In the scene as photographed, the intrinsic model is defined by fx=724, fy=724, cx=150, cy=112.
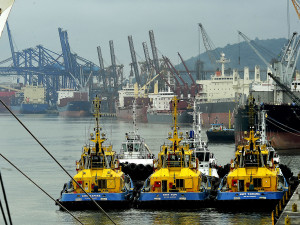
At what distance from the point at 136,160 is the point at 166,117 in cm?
13711

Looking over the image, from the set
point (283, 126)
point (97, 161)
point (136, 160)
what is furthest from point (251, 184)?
point (283, 126)

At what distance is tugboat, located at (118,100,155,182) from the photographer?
4641cm

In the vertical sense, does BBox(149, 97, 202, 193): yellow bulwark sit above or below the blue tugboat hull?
above

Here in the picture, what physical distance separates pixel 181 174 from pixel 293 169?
26.6 m

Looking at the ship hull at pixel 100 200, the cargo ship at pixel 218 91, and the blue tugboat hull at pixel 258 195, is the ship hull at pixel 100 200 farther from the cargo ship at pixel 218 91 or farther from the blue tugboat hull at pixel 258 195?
the cargo ship at pixel 218 91

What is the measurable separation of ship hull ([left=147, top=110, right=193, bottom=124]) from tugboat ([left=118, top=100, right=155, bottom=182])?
11916 centimetres

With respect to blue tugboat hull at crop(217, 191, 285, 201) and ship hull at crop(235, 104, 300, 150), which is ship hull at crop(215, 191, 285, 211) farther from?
ship hull at crop(235, 104, 300, 150)

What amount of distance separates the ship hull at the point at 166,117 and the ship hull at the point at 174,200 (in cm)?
13499

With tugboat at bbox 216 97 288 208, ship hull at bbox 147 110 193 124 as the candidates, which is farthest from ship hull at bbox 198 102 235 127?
tugboat at bbox 216 97 288 208

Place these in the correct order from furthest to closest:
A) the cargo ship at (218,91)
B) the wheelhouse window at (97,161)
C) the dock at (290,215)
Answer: the cargo ship at (218,91) < the wheelhouse window at (97,161) < the dock at (290,215)

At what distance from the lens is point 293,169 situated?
59312 millimetres

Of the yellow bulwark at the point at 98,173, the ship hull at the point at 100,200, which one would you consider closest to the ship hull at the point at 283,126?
the yellow bulwark at the point at 98,173

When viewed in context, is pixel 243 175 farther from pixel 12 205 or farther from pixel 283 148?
pixel 283 148

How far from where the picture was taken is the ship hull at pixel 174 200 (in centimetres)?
3494
